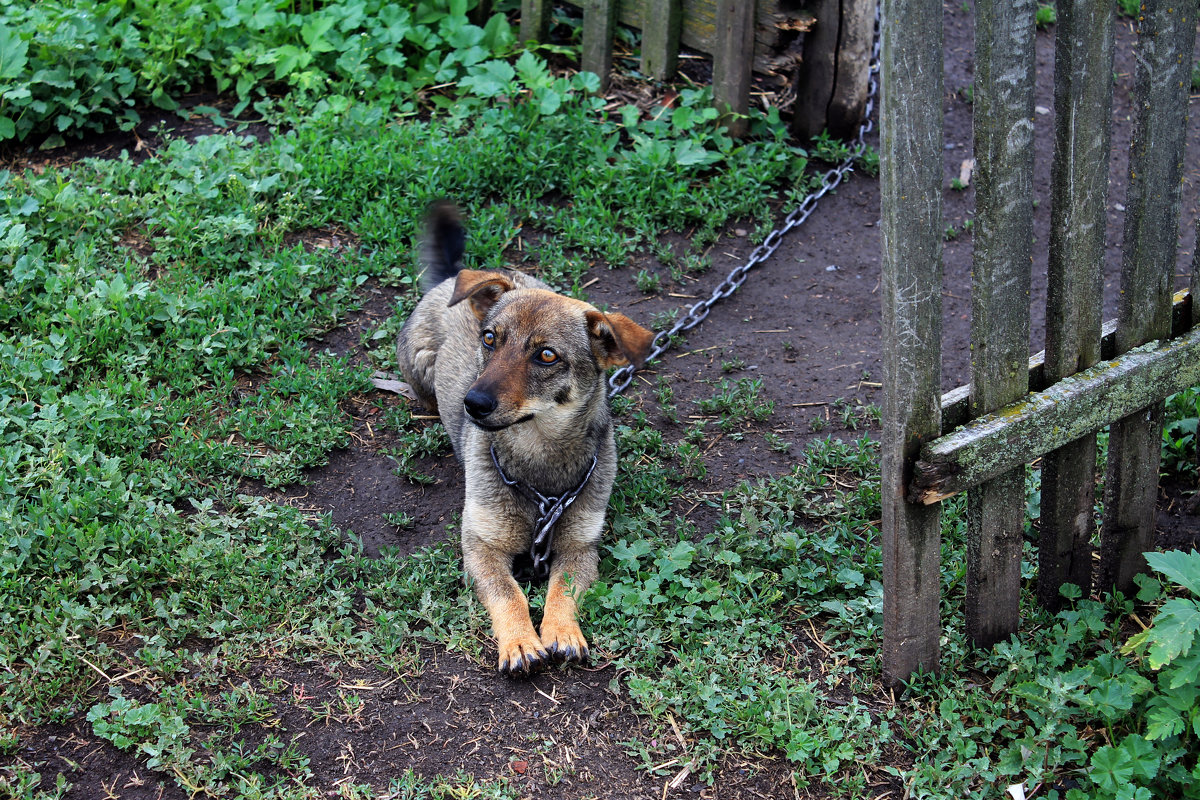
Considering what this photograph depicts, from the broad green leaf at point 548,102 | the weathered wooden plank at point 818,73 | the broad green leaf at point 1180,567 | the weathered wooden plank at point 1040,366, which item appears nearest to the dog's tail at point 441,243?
the broad green leaf at point 548,102

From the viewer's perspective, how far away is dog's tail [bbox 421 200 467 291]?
572cm

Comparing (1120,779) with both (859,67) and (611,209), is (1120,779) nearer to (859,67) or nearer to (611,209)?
(611,209)

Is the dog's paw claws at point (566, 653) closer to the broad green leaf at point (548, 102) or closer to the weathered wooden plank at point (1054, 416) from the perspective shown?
the weathered wooden plank at point (1054, 416)

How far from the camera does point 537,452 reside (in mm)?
4363

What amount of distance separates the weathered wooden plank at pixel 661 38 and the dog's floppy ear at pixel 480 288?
3.41 m

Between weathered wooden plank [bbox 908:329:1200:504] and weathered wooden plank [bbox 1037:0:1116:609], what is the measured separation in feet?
0.34

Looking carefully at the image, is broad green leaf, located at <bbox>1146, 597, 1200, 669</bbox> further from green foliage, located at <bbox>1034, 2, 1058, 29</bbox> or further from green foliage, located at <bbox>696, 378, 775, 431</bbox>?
green foliage, located at <bbox>1034, 2, 1058, 29</bbox>

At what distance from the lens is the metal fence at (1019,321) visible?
9.55 ft

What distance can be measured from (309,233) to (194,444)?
2137 millimetres

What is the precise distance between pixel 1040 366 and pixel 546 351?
1.88 metres

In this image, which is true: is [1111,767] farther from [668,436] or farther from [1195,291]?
[668,436]

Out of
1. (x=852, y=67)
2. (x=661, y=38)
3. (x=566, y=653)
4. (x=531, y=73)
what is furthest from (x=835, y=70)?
(x=566, y=653)

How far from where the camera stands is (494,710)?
365 cm

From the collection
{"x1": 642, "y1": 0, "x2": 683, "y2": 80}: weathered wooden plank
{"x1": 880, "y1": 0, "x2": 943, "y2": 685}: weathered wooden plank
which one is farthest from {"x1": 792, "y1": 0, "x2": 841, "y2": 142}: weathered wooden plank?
{"x1": 880, "y1": 0, "x2": 943, "y2": 685}: weathered wooden plank
